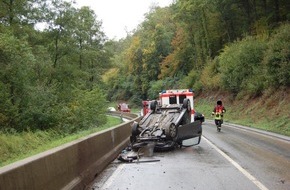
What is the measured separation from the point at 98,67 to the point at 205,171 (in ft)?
167

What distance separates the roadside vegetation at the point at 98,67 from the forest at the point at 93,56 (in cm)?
8

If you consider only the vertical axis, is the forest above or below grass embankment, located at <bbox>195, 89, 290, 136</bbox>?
above

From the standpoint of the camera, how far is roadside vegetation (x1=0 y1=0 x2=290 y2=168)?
25.4 m

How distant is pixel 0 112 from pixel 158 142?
48.9 ft

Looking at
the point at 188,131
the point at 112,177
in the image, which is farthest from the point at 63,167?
the point at 188,131

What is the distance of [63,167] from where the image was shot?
7.07 meters

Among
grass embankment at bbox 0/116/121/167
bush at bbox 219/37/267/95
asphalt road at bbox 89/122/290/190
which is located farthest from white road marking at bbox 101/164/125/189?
bush at bbox 219/37/267/95

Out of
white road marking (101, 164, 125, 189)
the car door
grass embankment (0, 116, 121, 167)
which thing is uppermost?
the car door

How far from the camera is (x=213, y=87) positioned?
5097 centimetres

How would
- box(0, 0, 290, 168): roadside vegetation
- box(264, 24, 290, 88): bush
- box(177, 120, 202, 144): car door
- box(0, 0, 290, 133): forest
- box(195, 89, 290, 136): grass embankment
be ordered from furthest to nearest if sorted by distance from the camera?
box(264, 24, 290, 88): bush < box(0, 0, 290, 133): forest < box(0, 0, 290, 168): roadside vegetation < box(195, 89, 290, 136): grass embankment < box(177, 120, 202, 144): car door

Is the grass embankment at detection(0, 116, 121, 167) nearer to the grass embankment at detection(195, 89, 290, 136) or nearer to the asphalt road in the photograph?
the asphalt road

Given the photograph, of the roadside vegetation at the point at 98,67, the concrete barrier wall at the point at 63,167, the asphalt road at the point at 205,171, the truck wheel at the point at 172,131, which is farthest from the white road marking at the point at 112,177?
the roadside vegetation at the point at 98,67

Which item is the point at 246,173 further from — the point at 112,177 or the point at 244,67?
the point at 244,67

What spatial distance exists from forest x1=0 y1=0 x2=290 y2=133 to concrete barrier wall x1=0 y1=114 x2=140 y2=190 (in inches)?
570
